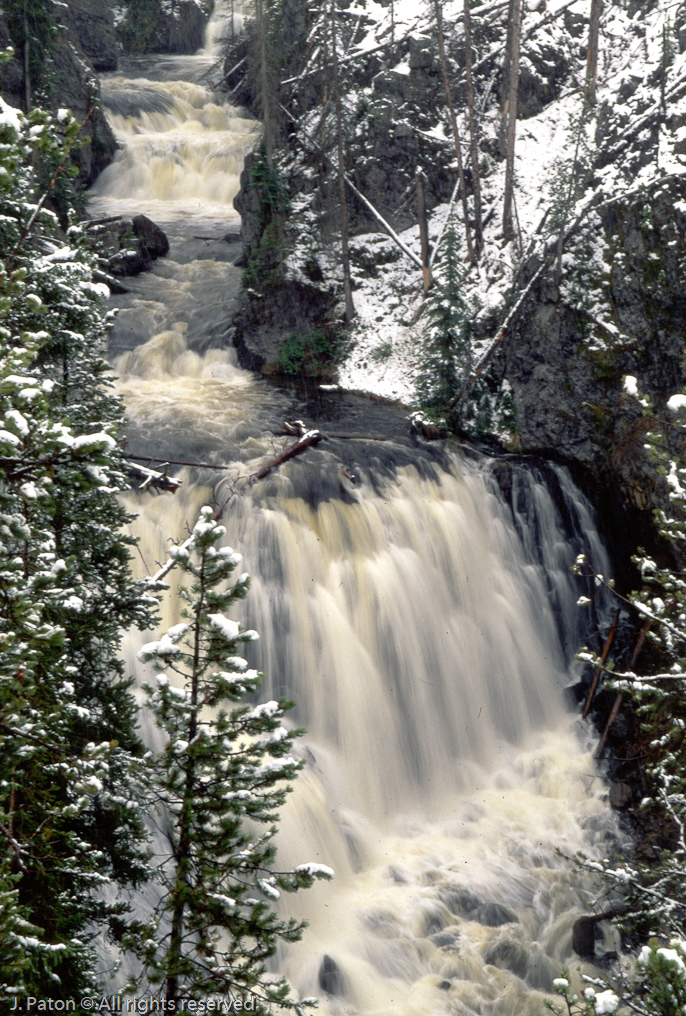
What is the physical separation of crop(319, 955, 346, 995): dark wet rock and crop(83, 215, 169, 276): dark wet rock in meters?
20.1

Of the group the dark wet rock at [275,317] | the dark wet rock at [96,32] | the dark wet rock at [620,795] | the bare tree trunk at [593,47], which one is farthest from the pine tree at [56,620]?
the dark wet rock at [96,32]

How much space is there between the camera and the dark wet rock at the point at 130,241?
22594 millimetres

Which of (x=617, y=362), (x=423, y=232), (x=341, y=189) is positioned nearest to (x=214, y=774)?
(x=617, y=362)

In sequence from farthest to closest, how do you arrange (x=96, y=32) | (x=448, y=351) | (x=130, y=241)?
(x=96, y=32) → (x=130, y=241) → (x=448, y=351)

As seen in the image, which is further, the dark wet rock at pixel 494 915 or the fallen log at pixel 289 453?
the fallen log at pixel 289 453


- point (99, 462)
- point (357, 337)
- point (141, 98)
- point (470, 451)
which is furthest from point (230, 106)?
point (99, 462)

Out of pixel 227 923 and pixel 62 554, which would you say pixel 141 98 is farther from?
pixel 227 923

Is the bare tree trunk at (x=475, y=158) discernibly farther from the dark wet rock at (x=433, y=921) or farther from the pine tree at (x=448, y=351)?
the dark wet rock at (x=433, y=921)

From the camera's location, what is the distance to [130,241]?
2266 centimetres

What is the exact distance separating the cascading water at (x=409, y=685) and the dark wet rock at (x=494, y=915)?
0.09 feet

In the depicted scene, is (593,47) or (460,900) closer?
(460,900)

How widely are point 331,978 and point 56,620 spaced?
221 inches

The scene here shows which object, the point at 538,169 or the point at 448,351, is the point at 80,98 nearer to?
the point at 538,169

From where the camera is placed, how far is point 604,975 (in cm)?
909
